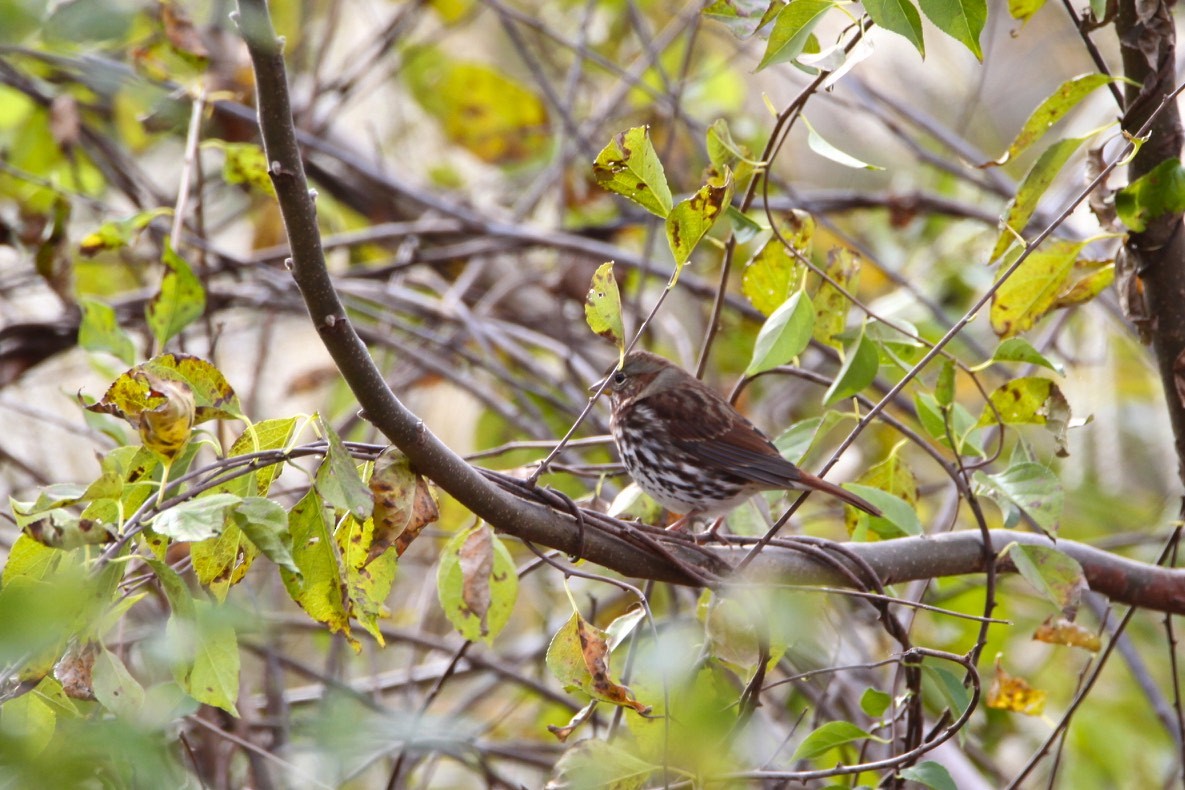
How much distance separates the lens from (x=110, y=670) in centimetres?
156

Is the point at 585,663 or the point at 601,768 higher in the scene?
the point at 585,663

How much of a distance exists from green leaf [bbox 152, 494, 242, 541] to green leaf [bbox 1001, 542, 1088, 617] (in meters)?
1.49

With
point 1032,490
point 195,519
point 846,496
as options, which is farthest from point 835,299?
point 195,519

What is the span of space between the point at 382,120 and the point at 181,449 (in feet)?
17.5

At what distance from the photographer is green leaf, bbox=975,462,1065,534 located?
6.87ft

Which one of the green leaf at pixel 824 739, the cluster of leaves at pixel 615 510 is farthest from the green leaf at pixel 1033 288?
the green leaf at pixel 824 739

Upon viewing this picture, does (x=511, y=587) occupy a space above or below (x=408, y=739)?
above

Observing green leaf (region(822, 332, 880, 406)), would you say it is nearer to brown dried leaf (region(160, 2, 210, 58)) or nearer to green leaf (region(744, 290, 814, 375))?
green leaf (region(744, 290, 814, 375))

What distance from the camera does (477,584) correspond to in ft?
6.08

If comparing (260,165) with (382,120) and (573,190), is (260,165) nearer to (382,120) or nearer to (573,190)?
(573,190)

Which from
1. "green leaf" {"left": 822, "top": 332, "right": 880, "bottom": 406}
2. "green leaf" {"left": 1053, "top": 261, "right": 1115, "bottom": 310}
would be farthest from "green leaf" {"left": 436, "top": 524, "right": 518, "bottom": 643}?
"green leaf" {"left": 1053, "top": 261, "right": 1115, "bottom": 310}

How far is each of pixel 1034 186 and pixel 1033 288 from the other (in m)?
0.25

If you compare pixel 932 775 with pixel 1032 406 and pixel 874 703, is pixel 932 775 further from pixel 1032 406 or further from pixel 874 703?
pixel 1032 406

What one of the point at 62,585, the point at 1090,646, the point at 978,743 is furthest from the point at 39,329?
the point at 978,743
